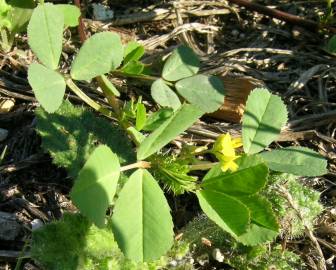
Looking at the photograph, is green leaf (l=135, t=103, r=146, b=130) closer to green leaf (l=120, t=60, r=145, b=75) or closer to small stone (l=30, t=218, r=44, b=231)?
green leaf (l=120, t=60, r=145, b=75)

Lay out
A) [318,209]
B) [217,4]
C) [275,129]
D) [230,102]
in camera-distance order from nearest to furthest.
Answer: [275,129] → [318,209] → [230,102] → [217,4]

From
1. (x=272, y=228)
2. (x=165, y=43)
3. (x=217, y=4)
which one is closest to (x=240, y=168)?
(x=272, y=228)

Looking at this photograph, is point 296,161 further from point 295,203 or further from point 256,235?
point 256,235

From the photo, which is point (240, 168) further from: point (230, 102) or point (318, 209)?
point (230, 102)

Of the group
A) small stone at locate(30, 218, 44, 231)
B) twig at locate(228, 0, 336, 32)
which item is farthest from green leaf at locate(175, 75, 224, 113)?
twig at locate(228, 0, 336, 32)

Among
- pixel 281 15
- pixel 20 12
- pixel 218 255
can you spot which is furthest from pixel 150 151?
pixel 281 15
